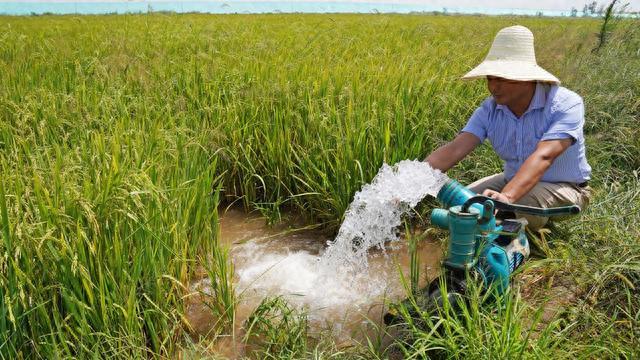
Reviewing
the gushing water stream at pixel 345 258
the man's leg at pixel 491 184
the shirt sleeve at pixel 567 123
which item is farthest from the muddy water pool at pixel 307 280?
the shirt sleeve at pixel 567 123

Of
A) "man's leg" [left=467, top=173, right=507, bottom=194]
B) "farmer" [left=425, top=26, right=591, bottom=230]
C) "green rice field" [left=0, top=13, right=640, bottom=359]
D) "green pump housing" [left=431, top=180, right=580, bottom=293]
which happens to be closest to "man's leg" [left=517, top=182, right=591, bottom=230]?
"farmer" [left=425, top=26, right=591, bottom=230]

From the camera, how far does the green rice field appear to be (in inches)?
61.2

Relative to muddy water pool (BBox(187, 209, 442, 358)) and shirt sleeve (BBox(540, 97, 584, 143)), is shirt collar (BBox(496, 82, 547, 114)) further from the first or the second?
muddy water pool (BBox(187, 209, 442, 358))

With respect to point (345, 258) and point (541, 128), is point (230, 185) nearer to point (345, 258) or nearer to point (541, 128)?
point (345, 258)

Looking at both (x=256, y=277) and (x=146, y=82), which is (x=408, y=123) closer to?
(x=256, y=277)

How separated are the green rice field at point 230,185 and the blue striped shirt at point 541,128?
12.4 inches

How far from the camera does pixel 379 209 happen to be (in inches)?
81.7

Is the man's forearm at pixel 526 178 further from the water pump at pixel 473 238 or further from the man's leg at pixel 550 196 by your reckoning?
the man's leg at pixel 550 196

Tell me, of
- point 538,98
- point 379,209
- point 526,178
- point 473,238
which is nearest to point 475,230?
point 473,238

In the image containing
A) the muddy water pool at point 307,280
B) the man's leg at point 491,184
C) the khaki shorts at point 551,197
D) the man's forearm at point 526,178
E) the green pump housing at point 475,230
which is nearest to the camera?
the green pump housing at point 475,230

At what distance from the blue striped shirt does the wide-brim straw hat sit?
11 centimetres

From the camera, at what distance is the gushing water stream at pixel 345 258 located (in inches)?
79.8

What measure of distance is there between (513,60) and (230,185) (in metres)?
1.80

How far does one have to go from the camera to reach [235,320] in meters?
2.09
